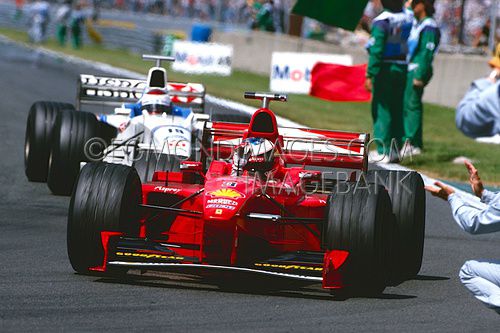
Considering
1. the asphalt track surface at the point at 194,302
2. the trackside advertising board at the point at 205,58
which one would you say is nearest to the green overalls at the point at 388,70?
the asphalt track surface at the point at 194,302

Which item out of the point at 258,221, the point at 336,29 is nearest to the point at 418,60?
the point at 258,221

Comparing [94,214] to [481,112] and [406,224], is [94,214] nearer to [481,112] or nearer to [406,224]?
[406,224]

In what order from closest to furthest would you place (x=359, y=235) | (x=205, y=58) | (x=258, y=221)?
(x=359, y=235) → (x=258, y=221) → (x=205, y=58)

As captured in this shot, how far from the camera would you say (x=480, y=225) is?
6.66m

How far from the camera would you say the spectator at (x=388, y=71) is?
15211mm

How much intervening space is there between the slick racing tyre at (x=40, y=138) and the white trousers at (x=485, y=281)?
6.78 metres

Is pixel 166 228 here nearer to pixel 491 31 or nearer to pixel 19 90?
pixel 491 31

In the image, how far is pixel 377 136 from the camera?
15633 mm

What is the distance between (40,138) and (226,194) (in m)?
5.24

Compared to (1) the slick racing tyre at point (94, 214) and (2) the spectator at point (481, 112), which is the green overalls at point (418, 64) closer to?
(1) the slick racing tyre at point (94, 214)

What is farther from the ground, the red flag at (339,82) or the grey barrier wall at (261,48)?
the red flag at (339,82)

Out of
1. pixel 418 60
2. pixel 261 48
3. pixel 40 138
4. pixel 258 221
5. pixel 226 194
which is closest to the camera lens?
pixel 226 194

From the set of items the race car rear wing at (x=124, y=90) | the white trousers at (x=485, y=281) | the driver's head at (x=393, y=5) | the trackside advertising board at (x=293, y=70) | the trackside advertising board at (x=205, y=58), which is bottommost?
the trackside advertising board at (x=205, y=58)

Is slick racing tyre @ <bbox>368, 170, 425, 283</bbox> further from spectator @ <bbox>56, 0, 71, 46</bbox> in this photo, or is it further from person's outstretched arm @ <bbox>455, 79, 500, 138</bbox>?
spectator @ <bbox>56, 0, 71, 46</bbox>
